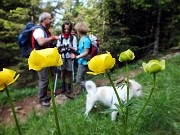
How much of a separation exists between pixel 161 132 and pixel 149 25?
10570mm

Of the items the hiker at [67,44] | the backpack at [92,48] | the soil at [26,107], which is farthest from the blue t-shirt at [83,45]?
the soil at [26,107]

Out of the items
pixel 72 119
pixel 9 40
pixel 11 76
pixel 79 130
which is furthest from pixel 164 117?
pixel 9 40

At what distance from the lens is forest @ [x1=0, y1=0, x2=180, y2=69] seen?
10398 millimetres

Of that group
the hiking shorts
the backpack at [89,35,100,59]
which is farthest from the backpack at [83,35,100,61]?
the hiking shorts

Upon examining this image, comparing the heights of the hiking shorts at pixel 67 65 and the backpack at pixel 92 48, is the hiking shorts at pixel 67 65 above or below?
below

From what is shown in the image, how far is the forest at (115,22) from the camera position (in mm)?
10398

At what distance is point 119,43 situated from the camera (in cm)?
1012

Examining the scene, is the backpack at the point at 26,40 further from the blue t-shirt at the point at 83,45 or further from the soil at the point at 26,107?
the soil at the point at 26,107

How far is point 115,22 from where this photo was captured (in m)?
10.9

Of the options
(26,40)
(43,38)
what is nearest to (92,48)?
(43,38)

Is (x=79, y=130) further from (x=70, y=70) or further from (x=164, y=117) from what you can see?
(x=70, y=70)

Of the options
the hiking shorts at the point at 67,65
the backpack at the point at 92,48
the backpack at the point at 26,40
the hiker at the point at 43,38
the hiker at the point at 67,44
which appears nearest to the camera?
the hiker at the point at 43,38

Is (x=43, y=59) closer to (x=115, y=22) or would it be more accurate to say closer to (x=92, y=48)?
(x=92, y=48)

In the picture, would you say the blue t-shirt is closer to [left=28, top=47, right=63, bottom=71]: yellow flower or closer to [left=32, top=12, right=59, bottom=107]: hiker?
[left=32, top=12, right=59, bottom=107]: hiker
